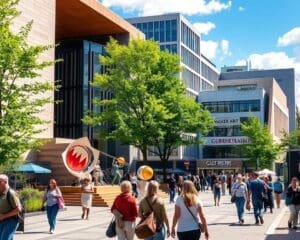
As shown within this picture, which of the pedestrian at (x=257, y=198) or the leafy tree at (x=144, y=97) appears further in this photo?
the leafy tree at (x=144, y=97)

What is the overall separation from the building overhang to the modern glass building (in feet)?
87.4

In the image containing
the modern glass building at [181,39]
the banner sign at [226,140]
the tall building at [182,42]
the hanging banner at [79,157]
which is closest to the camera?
the hanging banner at [79,157]

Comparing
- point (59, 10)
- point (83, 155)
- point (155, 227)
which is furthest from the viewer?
point (59, 10)

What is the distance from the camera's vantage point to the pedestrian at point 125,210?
10.5 meters

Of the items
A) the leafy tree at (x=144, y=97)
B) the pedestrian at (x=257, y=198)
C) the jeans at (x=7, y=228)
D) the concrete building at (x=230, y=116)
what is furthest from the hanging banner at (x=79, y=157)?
the concrete building at (x=230, y=116)

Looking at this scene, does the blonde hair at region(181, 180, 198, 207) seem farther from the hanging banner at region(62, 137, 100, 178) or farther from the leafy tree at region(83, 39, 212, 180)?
the leafy tree at region(83, 39, 212, 180)

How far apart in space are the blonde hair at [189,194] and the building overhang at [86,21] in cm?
4081

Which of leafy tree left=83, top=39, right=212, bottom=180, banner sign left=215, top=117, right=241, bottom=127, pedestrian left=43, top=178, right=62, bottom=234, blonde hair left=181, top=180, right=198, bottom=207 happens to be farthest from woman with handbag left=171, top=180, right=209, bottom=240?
banner sign left=215, top=117, right=241, bottom=127

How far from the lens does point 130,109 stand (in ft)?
143

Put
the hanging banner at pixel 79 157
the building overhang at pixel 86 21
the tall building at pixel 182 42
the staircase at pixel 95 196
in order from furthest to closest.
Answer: the tall building at pixel 182 42
the building overhang at pixel 86 21
the staircase at pixel 95 196
the hanging banner at pixel 79 157

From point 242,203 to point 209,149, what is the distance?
6543cm

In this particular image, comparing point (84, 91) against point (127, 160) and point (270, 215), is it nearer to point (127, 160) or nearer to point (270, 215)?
point (127, 160)

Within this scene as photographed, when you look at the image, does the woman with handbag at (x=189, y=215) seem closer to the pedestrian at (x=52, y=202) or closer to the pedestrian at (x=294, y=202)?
the pedestrian at (x=52, y=202)

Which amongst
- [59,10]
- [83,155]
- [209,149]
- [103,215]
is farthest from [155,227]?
[209,149]
